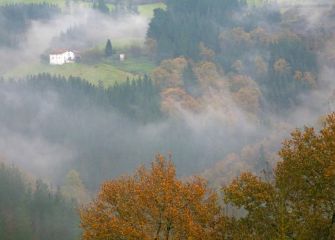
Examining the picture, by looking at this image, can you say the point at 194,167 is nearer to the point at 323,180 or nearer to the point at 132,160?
the point at 132,160

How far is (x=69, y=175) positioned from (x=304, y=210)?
5885 inches

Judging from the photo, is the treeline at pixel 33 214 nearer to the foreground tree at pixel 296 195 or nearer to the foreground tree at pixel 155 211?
the foreground tree at pixel 155 211

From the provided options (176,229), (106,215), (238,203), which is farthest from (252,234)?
(106,215)

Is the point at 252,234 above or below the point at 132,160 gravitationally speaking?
above

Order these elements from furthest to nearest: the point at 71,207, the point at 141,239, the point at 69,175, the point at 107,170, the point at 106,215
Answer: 1. the point at 107,170
2. the point at 69,175
3. the point at 71,207
4. the point at 106,215
5. the point at 141,239

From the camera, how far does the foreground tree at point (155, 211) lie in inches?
1437

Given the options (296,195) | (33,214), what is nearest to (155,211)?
(296,195)

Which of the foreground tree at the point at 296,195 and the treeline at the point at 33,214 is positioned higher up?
the foreground tree at the point at 296,195

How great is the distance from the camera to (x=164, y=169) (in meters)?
39.5

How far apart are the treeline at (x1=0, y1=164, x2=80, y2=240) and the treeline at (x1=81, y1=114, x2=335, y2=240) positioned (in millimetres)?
91202

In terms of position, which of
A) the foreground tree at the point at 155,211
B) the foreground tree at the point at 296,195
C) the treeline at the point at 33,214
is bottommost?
the treeline at the point at 33,214

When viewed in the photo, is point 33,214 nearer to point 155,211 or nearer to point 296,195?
point 155,211

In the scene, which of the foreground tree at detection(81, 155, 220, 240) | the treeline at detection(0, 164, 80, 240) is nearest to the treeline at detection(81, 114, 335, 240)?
the foreground tree at detection(81, 155, 220, 240)

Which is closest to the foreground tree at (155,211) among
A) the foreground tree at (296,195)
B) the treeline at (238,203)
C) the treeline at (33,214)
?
the treeline at (238,203)
